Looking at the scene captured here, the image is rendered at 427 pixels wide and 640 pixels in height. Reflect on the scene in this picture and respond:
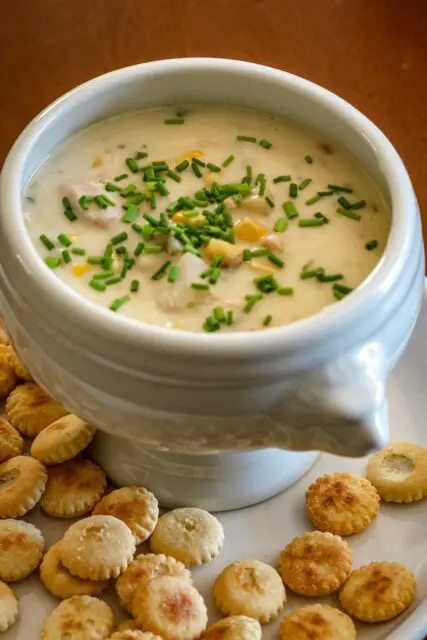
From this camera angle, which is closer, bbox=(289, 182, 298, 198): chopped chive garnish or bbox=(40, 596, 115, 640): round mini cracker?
bbox=(40, 596, 115, 640): round mini cracker

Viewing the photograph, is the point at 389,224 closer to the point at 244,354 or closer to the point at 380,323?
the point at 380,323

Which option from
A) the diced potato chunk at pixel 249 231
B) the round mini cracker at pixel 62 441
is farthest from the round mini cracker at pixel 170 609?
the diced potato chunk at pixel 249 231

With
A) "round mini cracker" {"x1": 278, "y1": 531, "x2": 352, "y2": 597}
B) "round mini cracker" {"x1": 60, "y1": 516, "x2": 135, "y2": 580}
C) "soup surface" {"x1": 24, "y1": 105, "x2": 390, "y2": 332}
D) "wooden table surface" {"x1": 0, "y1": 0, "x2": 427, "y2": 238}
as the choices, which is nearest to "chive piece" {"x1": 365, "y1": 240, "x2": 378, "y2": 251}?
"soup surface" {"x1": 24, "y1": 105, "x2": 390, "y2": 332}

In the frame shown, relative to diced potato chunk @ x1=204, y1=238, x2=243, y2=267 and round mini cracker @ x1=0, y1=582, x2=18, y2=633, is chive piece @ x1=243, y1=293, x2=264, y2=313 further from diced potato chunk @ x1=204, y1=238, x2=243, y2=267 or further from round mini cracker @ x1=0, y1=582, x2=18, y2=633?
round mini cracker @ x1=0, y1=582, x2=18, y2=633

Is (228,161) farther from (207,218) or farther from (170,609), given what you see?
(170,609)

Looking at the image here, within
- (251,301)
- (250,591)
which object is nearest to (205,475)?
(250,591)
